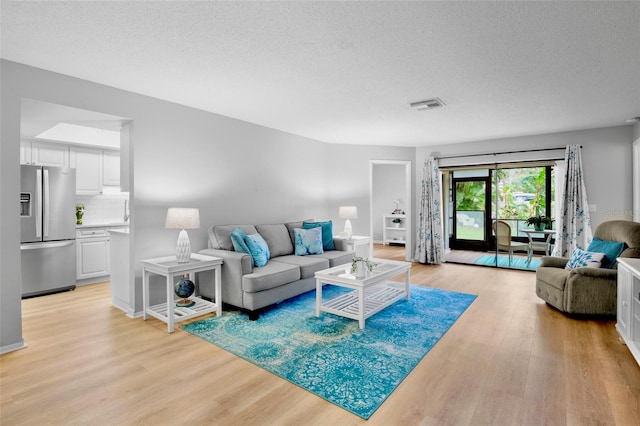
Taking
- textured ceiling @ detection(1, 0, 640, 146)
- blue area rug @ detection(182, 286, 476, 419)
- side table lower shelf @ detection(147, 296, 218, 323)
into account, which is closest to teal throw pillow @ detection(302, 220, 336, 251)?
blue area rug @ detection(182, 286, 476, 419)

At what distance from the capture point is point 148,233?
3.68 meters

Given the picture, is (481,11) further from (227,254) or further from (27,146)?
(27,146)

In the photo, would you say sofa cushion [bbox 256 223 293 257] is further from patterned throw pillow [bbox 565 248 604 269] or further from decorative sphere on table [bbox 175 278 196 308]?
patterned throw pillow [bbox 565 248 604 269]

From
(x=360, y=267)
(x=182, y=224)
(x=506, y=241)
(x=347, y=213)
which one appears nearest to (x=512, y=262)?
(x=506, y=241)

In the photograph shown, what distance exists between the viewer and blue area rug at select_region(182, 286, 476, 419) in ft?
7.22

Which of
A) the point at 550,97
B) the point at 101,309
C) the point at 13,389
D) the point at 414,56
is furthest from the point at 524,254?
the point at 13,389

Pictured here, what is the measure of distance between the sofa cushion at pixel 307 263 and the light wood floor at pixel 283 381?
1.45m

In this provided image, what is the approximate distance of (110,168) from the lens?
5449 millimetres

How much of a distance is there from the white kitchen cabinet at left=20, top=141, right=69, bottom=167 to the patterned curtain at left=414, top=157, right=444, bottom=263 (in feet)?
20.6

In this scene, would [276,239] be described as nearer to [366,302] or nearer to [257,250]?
[257,250]

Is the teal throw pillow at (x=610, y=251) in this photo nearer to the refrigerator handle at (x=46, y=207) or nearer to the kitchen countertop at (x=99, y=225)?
the kitchen countertop at (x=99, y=225)

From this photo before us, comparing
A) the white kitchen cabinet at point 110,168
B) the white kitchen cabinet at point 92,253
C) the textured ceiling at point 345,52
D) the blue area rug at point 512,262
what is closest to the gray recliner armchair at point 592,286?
the textured ceiling at point 345,52

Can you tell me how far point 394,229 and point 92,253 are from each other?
6.96 m

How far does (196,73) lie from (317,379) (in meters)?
2.78
